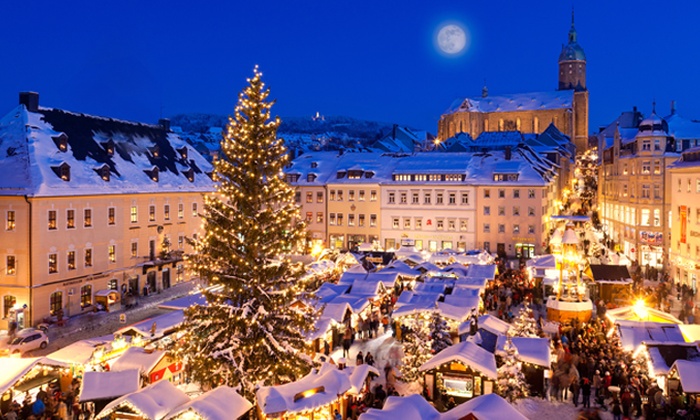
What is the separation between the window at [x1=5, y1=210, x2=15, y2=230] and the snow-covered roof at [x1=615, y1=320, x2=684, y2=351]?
28.8m

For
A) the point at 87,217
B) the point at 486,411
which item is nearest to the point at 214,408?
the point at 486,411

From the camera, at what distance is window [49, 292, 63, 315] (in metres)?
31.0

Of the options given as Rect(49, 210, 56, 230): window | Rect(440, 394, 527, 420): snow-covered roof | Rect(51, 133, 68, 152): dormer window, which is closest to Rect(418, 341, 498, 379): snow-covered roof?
Rect(440, 394, 527, 420): snow-covered roof

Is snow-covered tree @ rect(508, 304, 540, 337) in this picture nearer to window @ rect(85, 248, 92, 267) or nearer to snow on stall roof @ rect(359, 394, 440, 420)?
snow on stall roof @ rect(359, 394, 440, 420)

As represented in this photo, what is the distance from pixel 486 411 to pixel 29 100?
111 feet

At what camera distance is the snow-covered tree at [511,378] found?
18219 mm

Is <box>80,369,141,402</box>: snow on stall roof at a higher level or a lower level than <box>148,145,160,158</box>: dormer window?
lower

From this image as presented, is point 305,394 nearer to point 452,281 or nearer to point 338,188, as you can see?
point 452,281

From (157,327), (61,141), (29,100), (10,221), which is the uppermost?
(29,100)

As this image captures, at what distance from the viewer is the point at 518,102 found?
121 m

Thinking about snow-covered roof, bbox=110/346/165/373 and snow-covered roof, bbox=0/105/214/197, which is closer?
snow-covered roof, bbox=110/346/165/373

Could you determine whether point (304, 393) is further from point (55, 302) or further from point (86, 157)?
point (86, 157)

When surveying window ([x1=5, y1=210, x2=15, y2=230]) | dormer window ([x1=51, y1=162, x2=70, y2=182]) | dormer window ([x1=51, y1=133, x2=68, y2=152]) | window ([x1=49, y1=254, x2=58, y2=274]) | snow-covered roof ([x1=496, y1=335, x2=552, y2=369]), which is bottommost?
snow-covered roof ([x1=496, y1=335, x2=552, y2=369])

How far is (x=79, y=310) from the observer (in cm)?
3272
